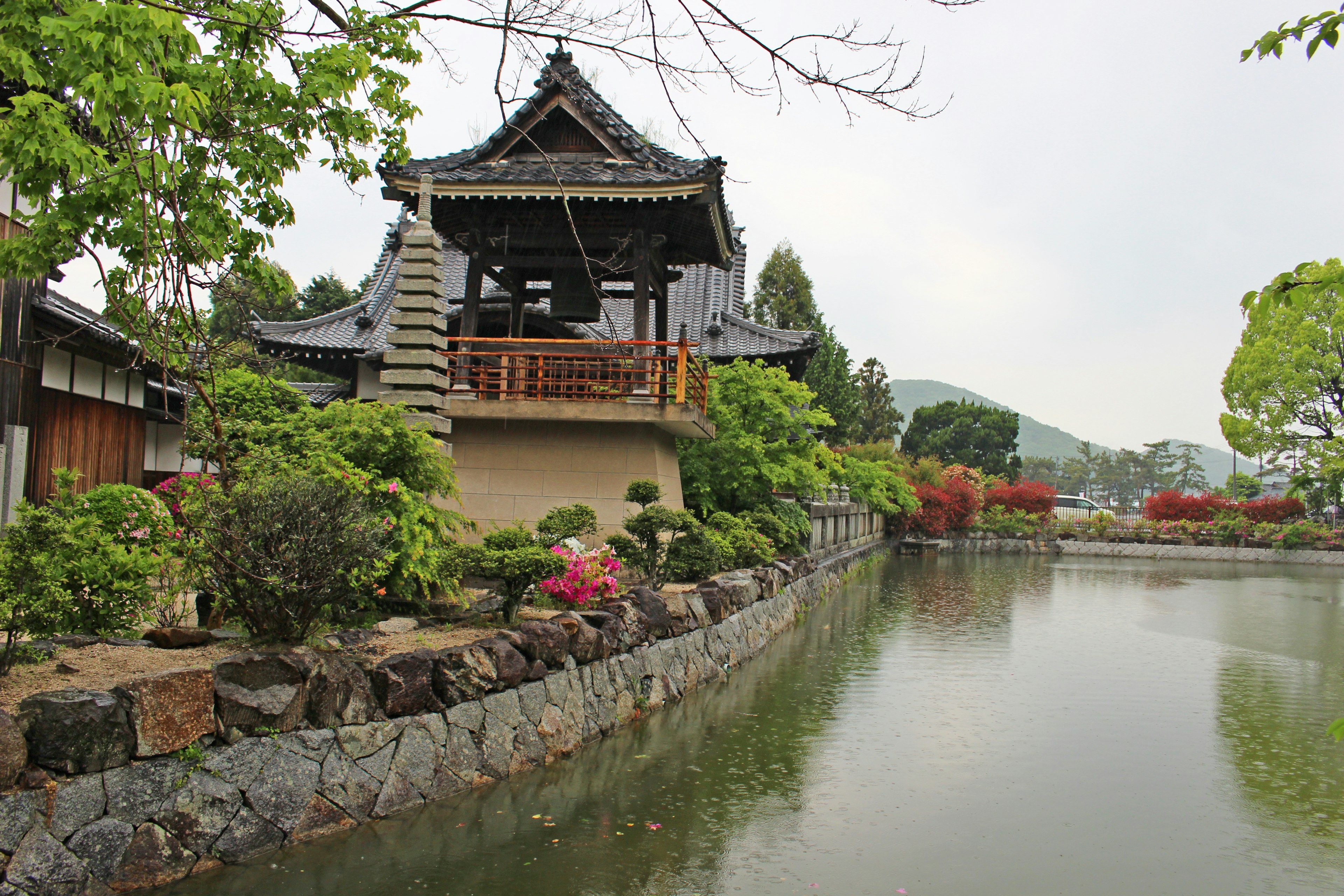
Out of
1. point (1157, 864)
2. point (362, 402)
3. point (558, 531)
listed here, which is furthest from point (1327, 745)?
point (362, 402)

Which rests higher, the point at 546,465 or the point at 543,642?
the point at 546,465

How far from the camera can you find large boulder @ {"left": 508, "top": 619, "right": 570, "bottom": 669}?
23.4ft

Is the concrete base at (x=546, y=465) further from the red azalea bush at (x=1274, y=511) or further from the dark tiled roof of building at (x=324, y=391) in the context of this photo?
the red azalea bush at (x=1274, y=511)

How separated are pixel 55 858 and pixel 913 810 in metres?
5.20

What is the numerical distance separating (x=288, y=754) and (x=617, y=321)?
17.7 metres

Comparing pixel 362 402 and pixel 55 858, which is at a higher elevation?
pixel 362 402

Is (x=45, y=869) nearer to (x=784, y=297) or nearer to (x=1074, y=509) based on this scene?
(x=784, y=297)

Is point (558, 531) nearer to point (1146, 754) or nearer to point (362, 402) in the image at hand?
point (362, 402)

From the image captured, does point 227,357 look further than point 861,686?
No

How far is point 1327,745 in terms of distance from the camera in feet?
28.9

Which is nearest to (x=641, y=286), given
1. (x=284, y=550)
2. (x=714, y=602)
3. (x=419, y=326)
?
(x=419, y=326)

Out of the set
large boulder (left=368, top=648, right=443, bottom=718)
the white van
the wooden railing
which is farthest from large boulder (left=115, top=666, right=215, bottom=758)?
the white van

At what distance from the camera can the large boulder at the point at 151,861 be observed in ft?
14.5

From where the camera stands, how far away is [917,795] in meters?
6.95
